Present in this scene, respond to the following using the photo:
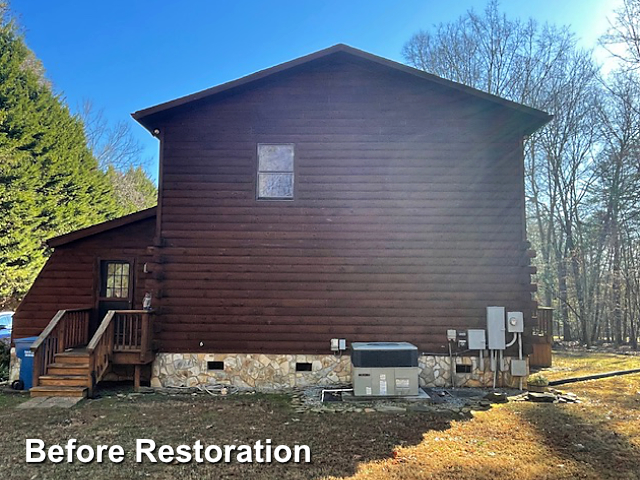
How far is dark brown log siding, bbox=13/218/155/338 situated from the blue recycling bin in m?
0.53

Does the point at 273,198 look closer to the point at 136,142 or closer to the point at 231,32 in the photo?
the point at 231,32

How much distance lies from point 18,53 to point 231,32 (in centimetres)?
868

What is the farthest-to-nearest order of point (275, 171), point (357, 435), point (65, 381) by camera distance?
point (275, 171)
point (65, 381)
point (357, 435)

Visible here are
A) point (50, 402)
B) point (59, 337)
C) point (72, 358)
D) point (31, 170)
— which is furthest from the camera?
point (31, 170)

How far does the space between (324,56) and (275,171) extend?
233 cm

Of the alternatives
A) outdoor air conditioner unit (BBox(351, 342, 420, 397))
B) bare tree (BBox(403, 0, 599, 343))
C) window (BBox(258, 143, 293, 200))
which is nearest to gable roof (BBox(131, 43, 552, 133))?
window (BBox(258, 143, 293, 200))

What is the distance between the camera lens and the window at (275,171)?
791 cm

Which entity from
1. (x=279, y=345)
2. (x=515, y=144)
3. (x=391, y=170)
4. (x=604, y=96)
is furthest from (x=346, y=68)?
(x=604, y=96)

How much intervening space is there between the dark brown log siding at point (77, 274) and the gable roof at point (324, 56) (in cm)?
233

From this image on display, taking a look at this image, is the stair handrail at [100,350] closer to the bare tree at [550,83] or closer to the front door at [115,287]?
the front door at [115,287]

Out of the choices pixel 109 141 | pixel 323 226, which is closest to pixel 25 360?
pixel 323 226

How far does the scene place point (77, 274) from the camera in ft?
28.3

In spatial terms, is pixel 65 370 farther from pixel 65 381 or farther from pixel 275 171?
pixel 275 171

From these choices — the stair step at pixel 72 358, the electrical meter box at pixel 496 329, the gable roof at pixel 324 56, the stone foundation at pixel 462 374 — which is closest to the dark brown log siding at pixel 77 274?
the stair step at pixel 72 358
